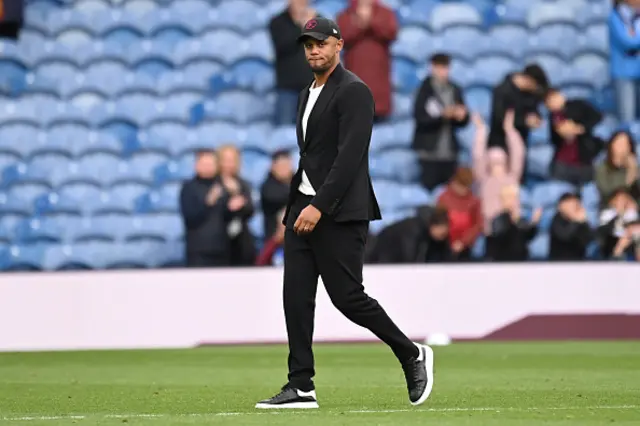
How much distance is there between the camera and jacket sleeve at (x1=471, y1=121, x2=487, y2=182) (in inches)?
637

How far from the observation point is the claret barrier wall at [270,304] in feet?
47.5

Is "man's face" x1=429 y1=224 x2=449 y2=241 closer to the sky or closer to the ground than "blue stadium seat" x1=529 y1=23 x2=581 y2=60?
closer to the ground

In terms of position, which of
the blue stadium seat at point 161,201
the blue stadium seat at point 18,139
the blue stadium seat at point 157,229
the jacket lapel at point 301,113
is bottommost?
the blue stadium seat at point 157,229

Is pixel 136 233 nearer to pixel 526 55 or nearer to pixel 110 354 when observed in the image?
pixel 110 354

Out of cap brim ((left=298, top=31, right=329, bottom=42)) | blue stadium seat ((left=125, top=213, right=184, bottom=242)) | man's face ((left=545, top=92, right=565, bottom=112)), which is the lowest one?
blue stadium seat ((left=125, top=213, right=184, bottom=242))

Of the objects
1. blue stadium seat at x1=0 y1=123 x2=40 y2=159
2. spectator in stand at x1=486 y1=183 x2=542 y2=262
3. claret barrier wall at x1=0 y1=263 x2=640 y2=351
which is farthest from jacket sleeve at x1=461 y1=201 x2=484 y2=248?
blue stadium seat at x1=0 y1=123 x2=40 y2=159

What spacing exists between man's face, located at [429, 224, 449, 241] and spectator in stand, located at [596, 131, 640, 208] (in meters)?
1.87

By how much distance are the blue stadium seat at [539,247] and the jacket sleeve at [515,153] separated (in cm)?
68

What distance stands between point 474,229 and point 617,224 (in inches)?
57.8

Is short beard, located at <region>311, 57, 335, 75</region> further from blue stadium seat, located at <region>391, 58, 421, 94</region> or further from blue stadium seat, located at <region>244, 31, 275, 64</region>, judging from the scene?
blue stadium seat, located at <region>244, 31, 275, 64</region>

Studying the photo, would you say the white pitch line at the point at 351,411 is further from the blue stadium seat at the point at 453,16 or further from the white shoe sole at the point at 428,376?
the blue stadium seat at the point at 453,16

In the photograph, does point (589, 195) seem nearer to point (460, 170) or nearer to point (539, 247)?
point (539, 247)

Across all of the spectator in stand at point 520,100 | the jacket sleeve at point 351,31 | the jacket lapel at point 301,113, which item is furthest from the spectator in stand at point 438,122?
the jacket lapel at point 301,113

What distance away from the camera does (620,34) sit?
685 inches
